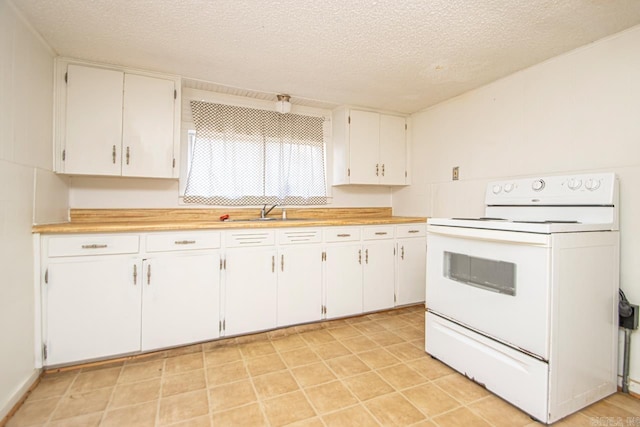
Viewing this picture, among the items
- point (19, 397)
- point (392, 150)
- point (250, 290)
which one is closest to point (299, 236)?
point (250, 290)

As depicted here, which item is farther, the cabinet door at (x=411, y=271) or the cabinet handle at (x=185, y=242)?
the cabinet door at (x=411, y=271)

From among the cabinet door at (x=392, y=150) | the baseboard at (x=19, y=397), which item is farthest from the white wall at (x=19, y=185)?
the cabinet door at (x=392, y=150)

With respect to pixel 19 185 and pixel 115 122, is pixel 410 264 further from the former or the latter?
pixel 19 185

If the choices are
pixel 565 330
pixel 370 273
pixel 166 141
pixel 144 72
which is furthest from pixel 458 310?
pixel 144 72

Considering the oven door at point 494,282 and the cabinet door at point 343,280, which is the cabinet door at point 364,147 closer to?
the cabinet door at point 343,280

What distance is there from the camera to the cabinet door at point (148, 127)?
2.28 m

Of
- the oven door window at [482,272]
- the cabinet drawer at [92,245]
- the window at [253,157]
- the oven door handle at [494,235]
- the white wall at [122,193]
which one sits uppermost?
the window at [253,157]

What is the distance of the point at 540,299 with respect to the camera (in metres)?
1.42

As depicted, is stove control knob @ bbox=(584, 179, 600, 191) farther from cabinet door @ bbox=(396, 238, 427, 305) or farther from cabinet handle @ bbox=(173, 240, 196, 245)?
cabinet handle @ bbox=(173, 240, 196, 245)

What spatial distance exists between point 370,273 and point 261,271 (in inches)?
41.4

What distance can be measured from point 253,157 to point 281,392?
6.81 feet

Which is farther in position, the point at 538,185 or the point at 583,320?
the point at 538,185

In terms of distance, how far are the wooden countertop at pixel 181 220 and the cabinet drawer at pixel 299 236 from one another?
5 cm

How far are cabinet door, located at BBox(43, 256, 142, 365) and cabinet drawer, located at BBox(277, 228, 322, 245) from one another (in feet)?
3.44
